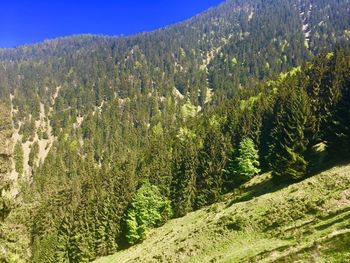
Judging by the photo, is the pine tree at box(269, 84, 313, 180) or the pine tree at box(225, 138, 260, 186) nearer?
the pine tree at box(269, 84, 313, 180)

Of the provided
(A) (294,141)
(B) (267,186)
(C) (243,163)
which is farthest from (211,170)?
(A) (294,141)

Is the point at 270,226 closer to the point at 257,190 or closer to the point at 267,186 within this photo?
the point at 267,186

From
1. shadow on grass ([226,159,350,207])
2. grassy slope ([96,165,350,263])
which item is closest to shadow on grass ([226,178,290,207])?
shadow on grass ([226,159,350,207])

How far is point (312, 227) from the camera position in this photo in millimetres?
31078

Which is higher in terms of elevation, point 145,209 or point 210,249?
point 145,209

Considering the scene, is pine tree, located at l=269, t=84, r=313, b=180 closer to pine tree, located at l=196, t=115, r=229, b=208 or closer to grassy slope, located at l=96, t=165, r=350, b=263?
grassy slope, located at l=96, t=165, r=350, b=263

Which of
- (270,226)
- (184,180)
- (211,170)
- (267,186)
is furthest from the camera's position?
(184,180)

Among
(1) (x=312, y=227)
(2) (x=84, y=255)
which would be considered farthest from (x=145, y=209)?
(1) (x=312, y=227)

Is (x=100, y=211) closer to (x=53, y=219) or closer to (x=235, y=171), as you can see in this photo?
(x=53, y=219)

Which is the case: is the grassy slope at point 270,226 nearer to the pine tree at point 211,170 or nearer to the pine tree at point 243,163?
the pine tree at point 211,170

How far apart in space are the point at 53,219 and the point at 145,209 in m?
23.9

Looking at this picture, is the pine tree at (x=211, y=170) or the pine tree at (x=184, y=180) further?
the pine tree at (x=184, y=180)

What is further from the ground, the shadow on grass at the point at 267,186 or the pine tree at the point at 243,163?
the pine tree at the point at 243,163

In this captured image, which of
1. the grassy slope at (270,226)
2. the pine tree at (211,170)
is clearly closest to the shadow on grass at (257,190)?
the grassy slope at (270,226)
